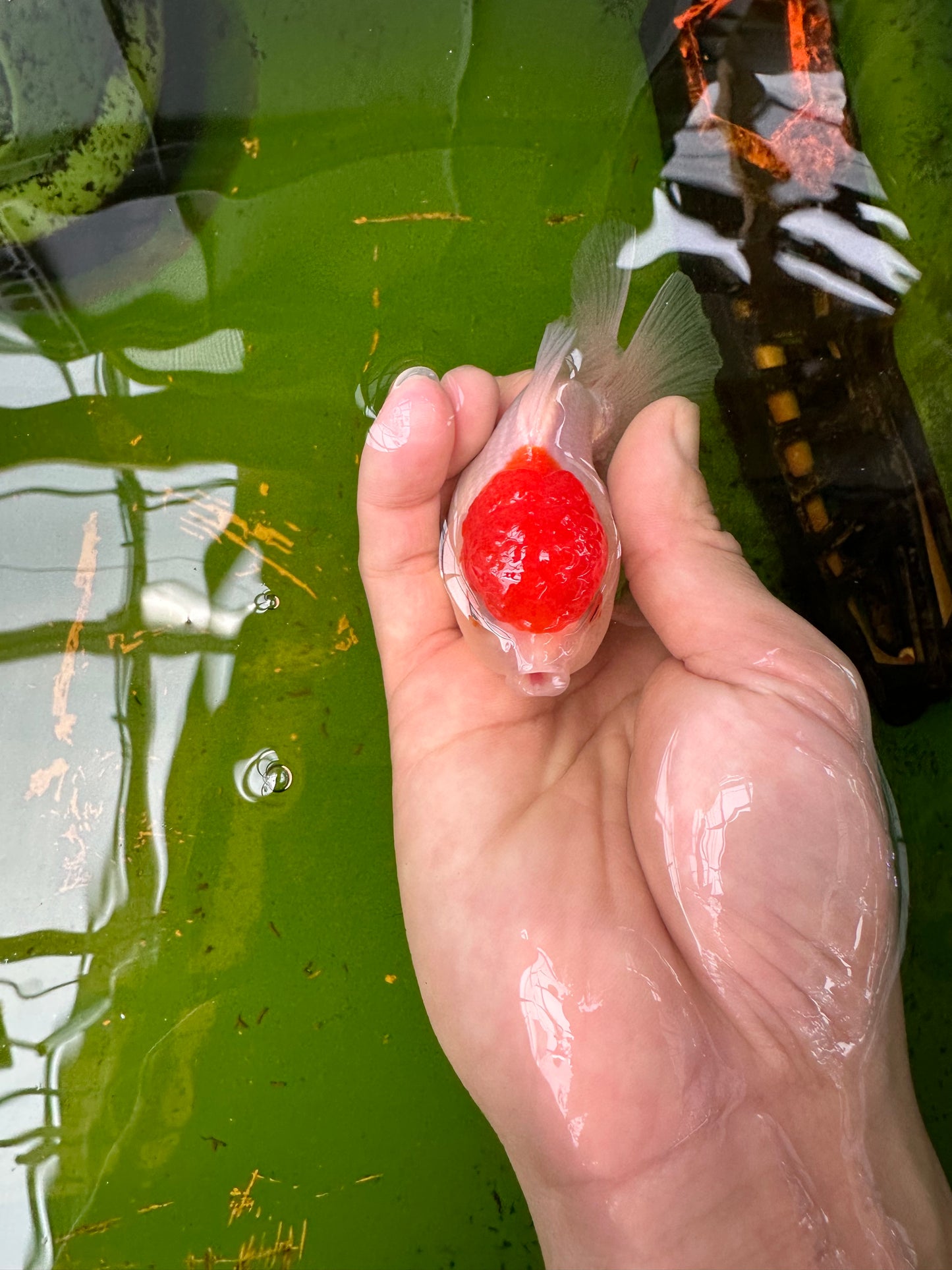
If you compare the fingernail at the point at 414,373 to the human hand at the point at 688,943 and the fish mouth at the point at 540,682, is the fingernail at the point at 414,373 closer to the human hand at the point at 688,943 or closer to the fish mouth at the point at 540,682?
the human hand at the point at 688,943

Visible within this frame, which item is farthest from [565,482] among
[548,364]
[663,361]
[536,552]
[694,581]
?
[663,361]

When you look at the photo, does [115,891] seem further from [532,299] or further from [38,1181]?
[532,299]

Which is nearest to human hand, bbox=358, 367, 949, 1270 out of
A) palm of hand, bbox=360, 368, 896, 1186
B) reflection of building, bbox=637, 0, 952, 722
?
palm of hand, bbox=360, 368, 896, 1186

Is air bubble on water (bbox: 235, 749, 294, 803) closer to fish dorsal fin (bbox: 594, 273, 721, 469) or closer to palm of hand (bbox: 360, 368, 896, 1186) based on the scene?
palm of hand (bbox: 360, 368, 896, 1186)

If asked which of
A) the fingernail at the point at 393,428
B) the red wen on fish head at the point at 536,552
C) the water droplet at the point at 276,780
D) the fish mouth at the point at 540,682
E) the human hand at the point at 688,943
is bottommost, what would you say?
the human hand at the point at 688,943

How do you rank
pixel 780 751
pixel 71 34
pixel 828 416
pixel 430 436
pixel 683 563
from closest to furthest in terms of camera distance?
1. pixel 780 751
2. pixel 683 563
3. pixel 430 436
4. pixel 828 416
5. pixel 71 34

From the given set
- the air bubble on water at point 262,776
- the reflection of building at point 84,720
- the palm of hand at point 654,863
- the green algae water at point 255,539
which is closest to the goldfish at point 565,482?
the palm of hand at point 654,863

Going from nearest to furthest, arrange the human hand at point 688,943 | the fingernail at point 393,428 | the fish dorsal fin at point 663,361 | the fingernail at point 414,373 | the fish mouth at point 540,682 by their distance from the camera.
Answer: the human hand at point 688,943, the fish mouth at point 540,682, the fingernail at point 393,428, the fish dorsal fin at point 663,361, the fingernail at point 414,373

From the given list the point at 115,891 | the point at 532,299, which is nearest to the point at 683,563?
the point at 532,299
